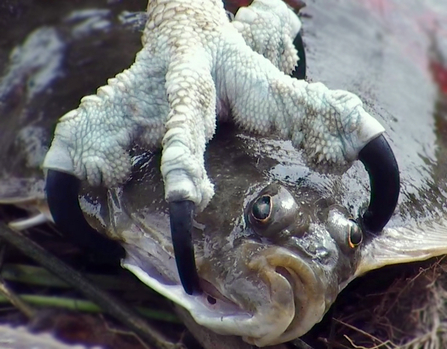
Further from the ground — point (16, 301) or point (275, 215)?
point (275, 215)

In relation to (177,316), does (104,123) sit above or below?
above

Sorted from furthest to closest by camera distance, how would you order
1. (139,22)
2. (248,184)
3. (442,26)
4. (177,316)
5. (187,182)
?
1. (442,26)
2. (139,22)
3. (177,316)
4. (248,184)
5. (187,182)

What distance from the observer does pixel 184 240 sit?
1.07 meters

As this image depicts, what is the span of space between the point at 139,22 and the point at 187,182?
70 cm

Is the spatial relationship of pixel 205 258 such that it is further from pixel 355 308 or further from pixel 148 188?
pixel 355 308

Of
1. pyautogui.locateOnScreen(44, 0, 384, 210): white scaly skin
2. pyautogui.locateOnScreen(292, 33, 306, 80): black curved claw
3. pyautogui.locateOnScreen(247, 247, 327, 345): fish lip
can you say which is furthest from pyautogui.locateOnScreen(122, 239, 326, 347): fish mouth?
pyautogui.locateOnScreen(292, 33, 306, 80): black curved claw

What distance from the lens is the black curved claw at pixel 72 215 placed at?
119 cm

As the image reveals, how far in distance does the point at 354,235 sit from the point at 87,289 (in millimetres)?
519

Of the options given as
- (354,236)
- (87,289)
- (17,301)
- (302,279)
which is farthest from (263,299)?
(17,301)

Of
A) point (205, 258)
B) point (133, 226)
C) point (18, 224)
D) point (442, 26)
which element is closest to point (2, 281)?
point (18, 224)

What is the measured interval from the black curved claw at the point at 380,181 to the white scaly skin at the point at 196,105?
0.8 inches

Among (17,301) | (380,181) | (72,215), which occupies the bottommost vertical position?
(17,301)

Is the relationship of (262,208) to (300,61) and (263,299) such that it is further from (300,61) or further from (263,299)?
(300,61)

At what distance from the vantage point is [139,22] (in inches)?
64.6
